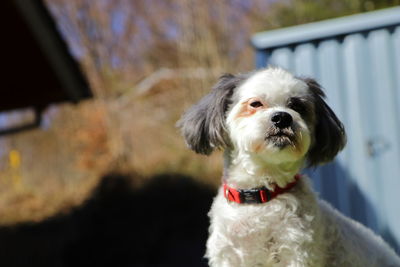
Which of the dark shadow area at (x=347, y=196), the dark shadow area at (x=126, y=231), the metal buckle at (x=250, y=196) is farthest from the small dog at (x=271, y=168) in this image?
the dark shadow area at (x=126, y=231)

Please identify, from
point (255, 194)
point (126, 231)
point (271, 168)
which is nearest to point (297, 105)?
point (271, 168)

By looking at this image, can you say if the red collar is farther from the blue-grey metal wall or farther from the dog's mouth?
the blue-grey metal wall

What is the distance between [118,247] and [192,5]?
4.74 metres

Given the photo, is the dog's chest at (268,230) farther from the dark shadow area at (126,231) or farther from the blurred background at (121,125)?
the dark shadow area at (126,231)

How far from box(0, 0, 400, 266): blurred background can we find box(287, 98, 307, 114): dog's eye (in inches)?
71.6

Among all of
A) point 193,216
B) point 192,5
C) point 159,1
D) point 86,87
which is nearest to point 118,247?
point 193,216

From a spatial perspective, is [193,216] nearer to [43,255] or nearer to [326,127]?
[43,255]

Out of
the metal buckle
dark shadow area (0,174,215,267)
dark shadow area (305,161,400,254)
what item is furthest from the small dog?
dark shadow area (0,174,215,267)

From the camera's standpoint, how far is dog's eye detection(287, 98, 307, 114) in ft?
8.18

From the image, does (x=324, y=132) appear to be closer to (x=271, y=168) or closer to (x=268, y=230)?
(x=271, y=168)

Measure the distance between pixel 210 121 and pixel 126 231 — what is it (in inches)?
205

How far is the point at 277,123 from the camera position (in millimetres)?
2338

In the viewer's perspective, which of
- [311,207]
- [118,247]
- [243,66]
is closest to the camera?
[311,207]

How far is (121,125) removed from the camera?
34.5 ft
